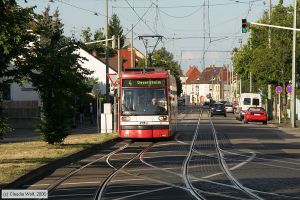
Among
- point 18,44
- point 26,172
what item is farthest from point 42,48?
point 26,172

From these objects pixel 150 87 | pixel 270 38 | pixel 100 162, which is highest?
pixel 270 38

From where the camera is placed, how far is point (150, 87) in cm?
3206

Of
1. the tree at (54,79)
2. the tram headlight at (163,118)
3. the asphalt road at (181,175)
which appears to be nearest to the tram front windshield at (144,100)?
the tram headlight at (163,118)

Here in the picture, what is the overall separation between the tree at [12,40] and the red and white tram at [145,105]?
11.4 m

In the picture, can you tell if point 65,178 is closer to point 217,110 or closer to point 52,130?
point 52,130

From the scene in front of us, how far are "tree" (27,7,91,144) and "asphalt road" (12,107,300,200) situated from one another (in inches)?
88.1

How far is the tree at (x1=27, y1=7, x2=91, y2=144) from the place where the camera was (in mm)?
21875

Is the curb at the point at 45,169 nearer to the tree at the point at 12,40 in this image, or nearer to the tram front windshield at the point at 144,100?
the tree at the point at 12,40

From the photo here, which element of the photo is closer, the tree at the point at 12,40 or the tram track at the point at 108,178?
the tram track at the point at 108,178

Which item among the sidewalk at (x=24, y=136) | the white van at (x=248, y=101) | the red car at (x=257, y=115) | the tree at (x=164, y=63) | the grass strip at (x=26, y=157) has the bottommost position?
the sidewalk at (x=24, y=136)

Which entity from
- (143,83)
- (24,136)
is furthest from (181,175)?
(24,136)

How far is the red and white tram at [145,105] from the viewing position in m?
31.6

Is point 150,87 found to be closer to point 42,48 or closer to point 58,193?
point 42,48

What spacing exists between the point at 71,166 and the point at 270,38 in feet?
124
